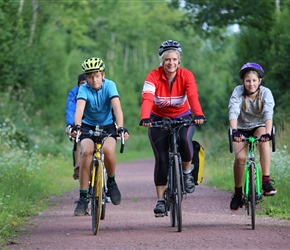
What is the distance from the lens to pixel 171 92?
10.4 metres

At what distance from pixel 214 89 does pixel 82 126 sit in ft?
175

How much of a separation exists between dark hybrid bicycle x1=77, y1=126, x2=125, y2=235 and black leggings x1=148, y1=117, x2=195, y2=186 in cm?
44

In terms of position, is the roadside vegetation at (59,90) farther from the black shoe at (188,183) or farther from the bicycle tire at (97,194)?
the black shoe at (188,183)

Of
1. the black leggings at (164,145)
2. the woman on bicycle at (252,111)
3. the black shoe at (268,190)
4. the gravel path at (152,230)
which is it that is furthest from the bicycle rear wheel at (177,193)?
the black shoe at (268,190)

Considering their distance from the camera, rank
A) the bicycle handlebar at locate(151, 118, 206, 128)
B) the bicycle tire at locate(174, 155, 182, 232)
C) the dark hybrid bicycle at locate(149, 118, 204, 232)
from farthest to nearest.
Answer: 1. the bicycle handlebar at locate(151, 118, 206, 128)
2. the dark hybrid bicycle at locate(149, 118, 204, 232)
3. the bicycle tire at locate(174, 155, 182, 232)

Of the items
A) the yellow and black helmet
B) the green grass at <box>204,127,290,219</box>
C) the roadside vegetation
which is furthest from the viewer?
the roadside vegetation

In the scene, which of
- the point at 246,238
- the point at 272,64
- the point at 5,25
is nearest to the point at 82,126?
the point at 246,238

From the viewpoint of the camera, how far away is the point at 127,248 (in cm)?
871

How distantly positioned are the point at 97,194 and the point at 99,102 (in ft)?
4.72

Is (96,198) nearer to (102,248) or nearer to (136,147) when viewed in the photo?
(102,248)

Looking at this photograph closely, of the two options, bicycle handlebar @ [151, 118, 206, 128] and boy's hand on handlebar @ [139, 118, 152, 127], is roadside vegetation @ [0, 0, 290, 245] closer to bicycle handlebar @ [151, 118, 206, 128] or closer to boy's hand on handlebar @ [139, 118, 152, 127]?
boy's hand on handlebar @ [139, 118, 152, 127]

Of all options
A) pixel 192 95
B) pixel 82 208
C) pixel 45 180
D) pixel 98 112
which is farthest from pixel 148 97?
pixel 45 180

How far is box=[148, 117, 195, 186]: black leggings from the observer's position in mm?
10375

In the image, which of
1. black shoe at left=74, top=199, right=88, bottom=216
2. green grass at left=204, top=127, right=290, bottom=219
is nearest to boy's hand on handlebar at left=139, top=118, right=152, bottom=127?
black shoe at left=74, top=199, right=88, bottom=216
